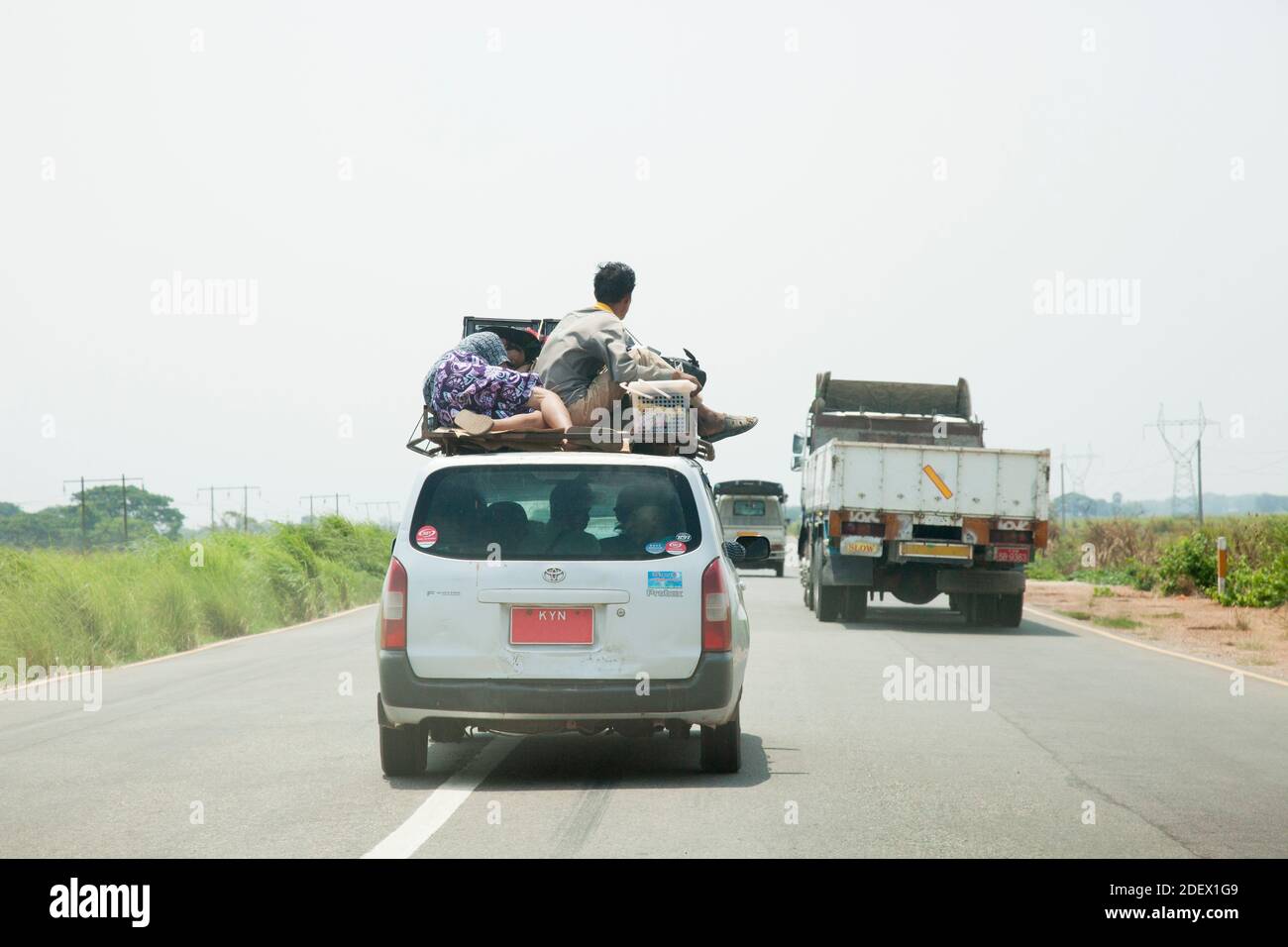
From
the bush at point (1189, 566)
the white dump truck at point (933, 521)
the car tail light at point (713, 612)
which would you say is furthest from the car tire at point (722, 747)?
the bush at point (1189, 566)

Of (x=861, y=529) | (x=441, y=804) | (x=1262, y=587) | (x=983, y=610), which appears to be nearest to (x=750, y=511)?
(x=1262, y=587)

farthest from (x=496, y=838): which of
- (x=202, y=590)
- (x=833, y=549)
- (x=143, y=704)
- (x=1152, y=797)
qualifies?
(x=202, y=590)

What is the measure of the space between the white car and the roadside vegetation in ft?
64.9

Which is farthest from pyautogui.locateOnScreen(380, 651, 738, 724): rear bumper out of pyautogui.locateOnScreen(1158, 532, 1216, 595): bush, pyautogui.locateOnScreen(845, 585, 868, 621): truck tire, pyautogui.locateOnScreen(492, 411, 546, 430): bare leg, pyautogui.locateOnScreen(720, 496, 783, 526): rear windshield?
pyautogui.locateOnScreen(720, 496, 783, 526): rear windshield

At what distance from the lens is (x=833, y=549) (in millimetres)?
22484

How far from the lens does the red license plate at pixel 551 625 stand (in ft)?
26.2

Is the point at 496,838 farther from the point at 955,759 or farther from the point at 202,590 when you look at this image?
the point at 202,590

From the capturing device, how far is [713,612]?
8.08 meters

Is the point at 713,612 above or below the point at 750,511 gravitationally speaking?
above

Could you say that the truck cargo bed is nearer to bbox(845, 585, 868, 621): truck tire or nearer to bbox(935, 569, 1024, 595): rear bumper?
bbox(935, 569, 1024, 595): rear bumper

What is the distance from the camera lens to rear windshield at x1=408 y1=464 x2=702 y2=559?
809 centimetres

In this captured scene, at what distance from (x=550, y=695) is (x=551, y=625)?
0.37 metres

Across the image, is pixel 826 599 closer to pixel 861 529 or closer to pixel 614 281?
pixel 861 529

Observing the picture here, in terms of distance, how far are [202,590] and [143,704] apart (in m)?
10.4
